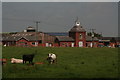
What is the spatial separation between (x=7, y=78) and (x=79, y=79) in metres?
3.95

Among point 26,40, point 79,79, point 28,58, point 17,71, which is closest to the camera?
point 79,79

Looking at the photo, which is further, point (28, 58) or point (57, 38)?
point (57, 38)

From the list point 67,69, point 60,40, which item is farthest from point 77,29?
point 67,69

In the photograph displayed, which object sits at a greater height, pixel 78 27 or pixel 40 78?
pixel 78 27

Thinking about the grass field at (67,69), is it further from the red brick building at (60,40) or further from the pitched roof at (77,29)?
the pitched roof at (77,29)

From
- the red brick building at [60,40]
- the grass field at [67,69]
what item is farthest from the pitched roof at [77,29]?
the grass field at [67,69]

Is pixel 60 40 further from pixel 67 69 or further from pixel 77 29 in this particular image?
pixel 67 69

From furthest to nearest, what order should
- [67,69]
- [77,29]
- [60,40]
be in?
[77,29] < [60,40] < [67,69]

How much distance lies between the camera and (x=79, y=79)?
631 inches

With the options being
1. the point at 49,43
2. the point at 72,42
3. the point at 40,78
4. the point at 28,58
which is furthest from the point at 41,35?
the point at 40,78

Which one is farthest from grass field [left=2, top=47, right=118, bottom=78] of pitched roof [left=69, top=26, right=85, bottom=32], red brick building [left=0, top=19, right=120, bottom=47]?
pitched roof [left=69, top=26, right=85, bottom=32]

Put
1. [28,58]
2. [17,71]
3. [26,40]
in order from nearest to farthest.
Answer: [17,71] → [28,58] → [26,40]

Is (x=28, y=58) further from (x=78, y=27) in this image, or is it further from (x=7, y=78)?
(x=78, y=27)

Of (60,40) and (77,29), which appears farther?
(77,29)
